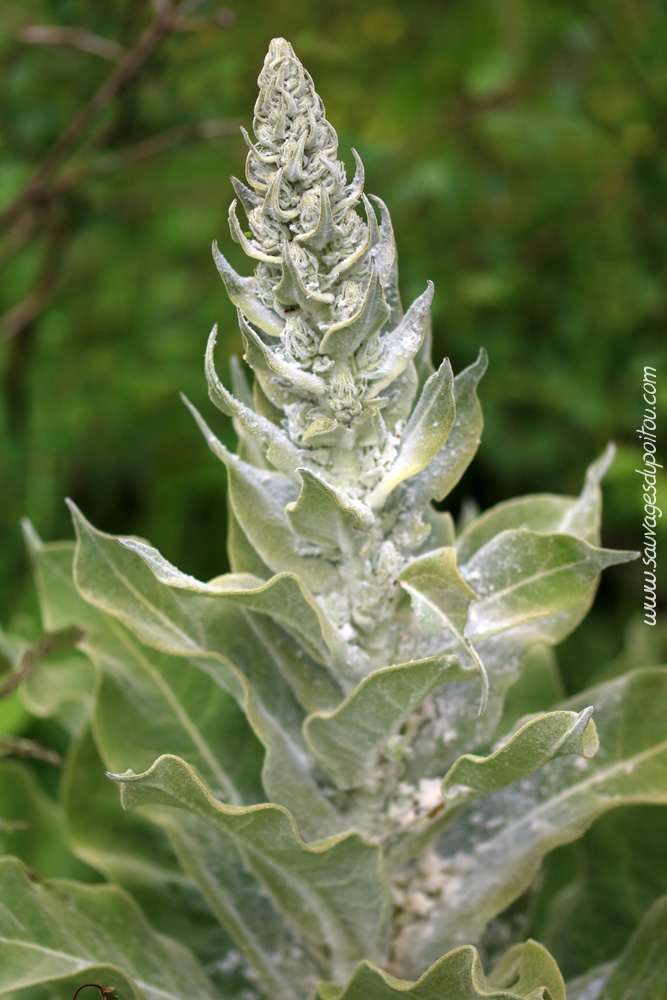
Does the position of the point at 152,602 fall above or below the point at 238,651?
above

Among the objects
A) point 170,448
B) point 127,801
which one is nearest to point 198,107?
point 170,448

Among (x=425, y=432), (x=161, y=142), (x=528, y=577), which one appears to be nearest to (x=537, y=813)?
(x=528, y=577)

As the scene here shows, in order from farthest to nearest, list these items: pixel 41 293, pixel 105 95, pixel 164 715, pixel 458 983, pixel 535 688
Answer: pixel 41 293, pixel 105 95, pixel 535 688, pixel 164 715, pixel 458 983

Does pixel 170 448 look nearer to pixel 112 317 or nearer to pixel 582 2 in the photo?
pixel 112 317

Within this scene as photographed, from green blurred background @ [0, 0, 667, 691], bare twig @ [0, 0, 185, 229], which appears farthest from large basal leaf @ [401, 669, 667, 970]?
bare twig @ [0, 0, 185, 229]

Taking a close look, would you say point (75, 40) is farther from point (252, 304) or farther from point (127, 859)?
point (127, 859)

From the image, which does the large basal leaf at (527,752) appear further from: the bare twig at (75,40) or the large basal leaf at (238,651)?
the bare twig at (75,40)

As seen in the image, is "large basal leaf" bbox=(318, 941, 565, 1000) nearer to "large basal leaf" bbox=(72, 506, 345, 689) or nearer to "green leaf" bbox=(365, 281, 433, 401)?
"large basal leaf" bbox=(72, 506, 345, 689)
